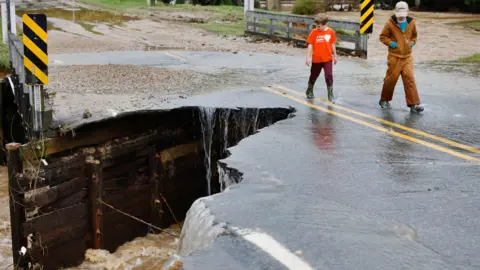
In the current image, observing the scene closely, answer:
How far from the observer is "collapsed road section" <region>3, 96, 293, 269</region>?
959 cm

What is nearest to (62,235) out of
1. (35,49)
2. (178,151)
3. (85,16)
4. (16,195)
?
(16,195)

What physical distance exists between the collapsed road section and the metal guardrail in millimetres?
9259

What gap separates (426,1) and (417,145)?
1379 inches

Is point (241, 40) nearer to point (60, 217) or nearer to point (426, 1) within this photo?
point (60, 217)

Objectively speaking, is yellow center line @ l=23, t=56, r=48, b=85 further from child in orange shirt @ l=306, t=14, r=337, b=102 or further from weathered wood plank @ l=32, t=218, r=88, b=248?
child in orange shirt @ l=306, t=14, r=337, b=102

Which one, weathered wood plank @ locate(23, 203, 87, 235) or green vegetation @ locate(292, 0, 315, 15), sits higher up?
green vegetation @ locate(292, 0, 315, 15)

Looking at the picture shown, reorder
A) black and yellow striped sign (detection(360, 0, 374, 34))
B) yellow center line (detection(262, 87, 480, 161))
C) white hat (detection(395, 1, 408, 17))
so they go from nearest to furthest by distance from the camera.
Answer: yellow center line (detection(262, 87, 480, 161)), white hat (detection(395, 1, 408, 17)), black and yellow striped sign (detection(360, 0, 374, 34))

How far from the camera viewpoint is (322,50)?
1225 centimetres

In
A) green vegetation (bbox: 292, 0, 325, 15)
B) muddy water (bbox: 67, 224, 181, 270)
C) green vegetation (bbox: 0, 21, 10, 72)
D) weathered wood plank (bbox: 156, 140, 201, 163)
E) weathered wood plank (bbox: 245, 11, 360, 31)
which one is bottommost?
muddy water (bbox: 67, 224, 181, 270)

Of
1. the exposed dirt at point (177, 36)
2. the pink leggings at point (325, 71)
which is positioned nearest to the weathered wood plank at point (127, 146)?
the pink leggings at point (325, 71)

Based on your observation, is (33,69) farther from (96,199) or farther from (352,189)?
(352,189)

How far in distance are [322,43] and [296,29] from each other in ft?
40.5

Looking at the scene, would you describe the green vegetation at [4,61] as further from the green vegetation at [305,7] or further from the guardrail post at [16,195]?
the green vegetation at [305,7]

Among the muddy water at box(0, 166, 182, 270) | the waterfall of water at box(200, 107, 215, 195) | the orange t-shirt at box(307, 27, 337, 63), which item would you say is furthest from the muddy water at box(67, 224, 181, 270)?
the orange t-shirt at box(307, 27, 337, 63)
